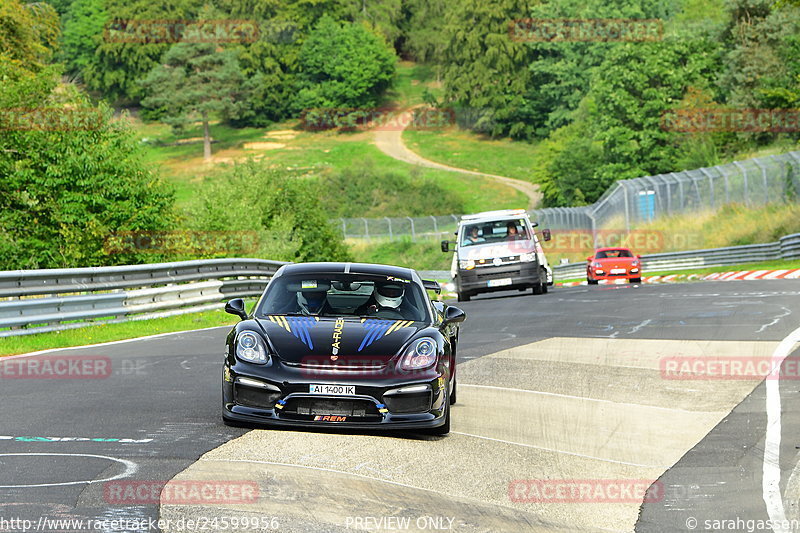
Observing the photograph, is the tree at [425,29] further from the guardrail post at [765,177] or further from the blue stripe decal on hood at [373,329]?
the blue stripe decal on hood at [373,329]

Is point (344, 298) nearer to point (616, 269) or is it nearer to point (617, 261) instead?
point (616, 269)

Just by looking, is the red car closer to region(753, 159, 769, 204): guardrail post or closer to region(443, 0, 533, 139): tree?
region(753, 159, 769, 204): guardrail post

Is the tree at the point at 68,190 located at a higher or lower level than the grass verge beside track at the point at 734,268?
higher

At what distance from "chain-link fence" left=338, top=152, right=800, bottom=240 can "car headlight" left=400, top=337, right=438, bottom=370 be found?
26343 mm

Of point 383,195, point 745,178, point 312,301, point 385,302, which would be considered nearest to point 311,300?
point 312,301

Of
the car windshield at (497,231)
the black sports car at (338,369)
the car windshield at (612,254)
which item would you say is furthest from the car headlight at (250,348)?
the car windshield at (612,254)

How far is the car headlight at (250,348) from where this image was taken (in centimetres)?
878

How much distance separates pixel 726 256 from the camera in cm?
4350

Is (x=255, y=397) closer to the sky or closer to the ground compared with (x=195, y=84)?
closer to the sky

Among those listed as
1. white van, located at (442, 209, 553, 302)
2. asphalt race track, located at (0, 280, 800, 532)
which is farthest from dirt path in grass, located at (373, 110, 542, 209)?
asphalt race track, located at (0, 280, 800, 532)

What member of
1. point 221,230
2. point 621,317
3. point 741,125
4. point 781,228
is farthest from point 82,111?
point 741,125

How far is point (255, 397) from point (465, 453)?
1.57 meters

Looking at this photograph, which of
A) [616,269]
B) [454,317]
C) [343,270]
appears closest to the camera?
Result: [454,317]

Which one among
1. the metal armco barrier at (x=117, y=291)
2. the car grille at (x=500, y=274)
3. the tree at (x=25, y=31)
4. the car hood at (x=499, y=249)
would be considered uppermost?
the tree at (x=25, y=31)
